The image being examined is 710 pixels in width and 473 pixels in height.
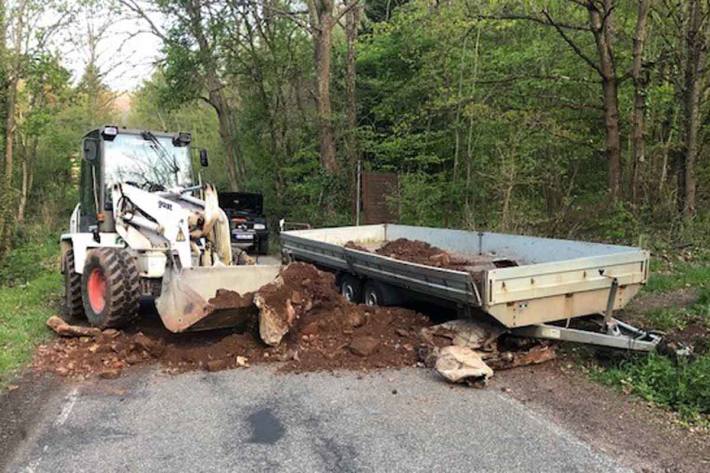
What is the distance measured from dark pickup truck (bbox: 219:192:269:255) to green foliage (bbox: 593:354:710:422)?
11.6 meters

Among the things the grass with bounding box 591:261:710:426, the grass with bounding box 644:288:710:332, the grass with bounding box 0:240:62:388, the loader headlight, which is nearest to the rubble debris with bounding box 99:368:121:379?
the grass with bounding box 0:240:62:388

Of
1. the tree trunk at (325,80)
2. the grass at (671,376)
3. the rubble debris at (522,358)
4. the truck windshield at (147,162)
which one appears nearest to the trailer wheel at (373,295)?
the rubble debris at (522,358)

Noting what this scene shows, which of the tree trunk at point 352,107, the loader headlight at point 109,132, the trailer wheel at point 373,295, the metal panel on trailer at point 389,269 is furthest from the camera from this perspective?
the tree trunk at point 352,107

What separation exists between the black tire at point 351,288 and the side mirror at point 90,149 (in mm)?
3817

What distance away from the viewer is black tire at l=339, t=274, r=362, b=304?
8.30 metres

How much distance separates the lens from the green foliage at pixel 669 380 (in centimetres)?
481

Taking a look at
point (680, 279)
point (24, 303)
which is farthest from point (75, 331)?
point (680, 279)

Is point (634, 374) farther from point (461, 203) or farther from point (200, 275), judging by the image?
point (461, 203)

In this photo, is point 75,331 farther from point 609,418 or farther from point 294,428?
point 609,418

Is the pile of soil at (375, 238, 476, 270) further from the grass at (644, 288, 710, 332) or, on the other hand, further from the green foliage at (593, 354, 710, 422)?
the green foliage at (593, 354, 710, 422)

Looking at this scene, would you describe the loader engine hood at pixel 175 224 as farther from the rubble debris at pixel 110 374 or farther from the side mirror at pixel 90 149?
the rubble debris at pixel 110 374

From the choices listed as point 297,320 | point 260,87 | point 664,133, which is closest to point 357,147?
point 260,87

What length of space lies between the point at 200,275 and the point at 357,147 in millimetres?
10532

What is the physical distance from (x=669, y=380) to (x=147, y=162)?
7143 millimetres
